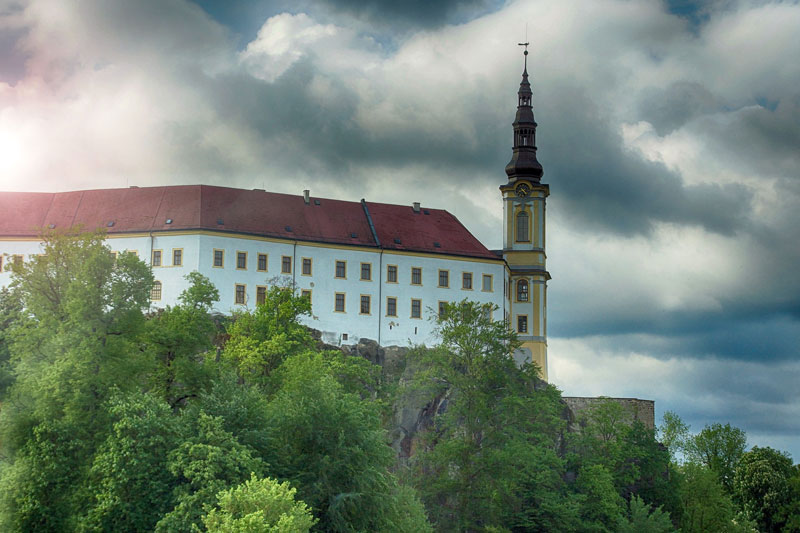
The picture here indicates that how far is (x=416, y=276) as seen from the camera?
75375 millimetres

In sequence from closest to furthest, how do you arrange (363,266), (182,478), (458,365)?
(182,478) < (458,365) < (363,266)

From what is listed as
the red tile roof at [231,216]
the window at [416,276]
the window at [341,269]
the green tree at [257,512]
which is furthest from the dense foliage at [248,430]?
the window at [416,276]

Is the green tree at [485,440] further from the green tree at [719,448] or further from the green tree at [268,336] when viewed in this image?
the green tree at [719,448]

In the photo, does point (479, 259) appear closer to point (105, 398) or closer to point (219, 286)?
point (219, 286)

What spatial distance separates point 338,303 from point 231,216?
885cm

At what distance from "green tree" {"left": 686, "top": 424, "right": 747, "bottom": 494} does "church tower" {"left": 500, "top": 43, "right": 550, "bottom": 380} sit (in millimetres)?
18049

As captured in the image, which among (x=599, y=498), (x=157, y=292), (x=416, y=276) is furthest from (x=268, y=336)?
(x=599, y=498)

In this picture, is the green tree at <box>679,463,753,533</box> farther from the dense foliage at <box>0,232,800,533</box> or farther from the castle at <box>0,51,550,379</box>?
the castle at <box>0,51,550,379</box>

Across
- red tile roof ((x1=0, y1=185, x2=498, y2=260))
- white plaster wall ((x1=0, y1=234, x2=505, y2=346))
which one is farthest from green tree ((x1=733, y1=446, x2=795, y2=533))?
red tile roof ((x1=0, y1=185, x2=498, y2=260))

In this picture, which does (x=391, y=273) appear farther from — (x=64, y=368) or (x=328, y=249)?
(x=64, y=368)

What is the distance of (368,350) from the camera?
7044 centimetres

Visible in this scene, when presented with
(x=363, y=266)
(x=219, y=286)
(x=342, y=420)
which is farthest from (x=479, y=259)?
(x=342, y=420)

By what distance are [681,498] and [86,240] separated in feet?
130

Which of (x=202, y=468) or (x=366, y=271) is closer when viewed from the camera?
(x=202, y=468)
